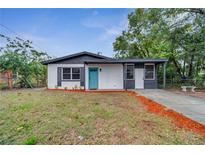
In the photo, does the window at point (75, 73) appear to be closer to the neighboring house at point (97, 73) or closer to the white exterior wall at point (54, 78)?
the neighboring house at point (97, 73)

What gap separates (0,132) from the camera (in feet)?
14.6

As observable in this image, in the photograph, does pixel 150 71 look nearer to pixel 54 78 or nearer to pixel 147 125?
pixel 54 78

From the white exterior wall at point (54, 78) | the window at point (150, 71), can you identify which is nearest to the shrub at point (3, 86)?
the white exterior wall at point (54, 78)

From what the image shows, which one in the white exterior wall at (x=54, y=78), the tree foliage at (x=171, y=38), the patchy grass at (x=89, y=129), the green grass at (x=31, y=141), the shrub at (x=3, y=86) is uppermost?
the tree foliage at (x=171, y=38)

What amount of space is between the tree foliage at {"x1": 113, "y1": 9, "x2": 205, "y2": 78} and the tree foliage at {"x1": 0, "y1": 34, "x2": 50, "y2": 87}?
8.61m

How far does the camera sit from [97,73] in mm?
15367

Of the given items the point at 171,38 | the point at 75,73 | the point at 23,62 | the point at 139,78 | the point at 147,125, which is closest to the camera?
the point at 147,125

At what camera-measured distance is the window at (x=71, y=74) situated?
1553 cm

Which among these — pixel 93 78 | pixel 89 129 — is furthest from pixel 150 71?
pixel 89 129

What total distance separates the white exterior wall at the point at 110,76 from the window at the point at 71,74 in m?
0.74

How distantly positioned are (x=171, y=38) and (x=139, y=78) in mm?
3626
